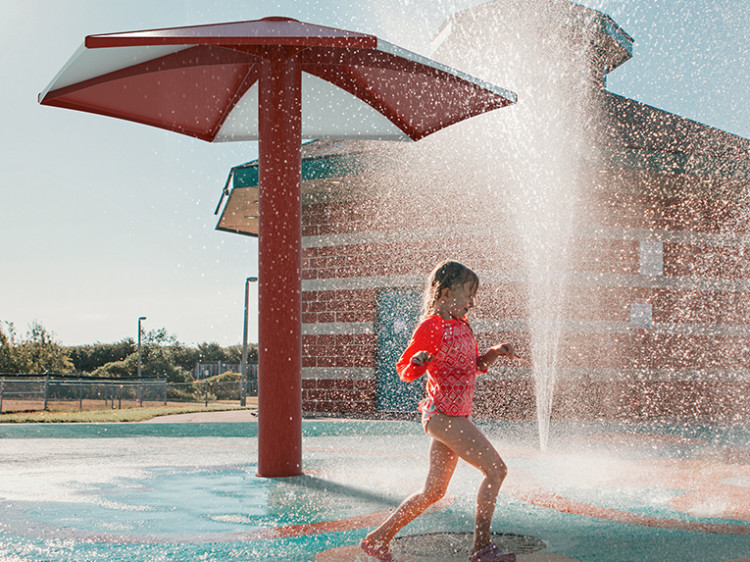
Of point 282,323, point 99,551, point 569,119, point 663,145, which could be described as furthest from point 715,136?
point 99,551

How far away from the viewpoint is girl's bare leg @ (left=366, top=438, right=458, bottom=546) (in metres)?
3.30

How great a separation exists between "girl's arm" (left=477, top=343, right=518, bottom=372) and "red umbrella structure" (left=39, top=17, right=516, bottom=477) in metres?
2.65

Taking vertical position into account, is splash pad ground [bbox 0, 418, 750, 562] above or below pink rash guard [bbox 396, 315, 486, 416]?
below

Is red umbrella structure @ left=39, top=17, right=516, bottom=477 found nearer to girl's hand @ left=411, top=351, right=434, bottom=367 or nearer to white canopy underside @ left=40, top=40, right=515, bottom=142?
white canopy underside @ left=40, top=40, right=515, bottom=142

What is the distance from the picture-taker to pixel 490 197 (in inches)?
489

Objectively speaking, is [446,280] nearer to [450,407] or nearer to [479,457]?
[450,407]

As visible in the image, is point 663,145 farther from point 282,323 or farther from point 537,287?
point 282,323

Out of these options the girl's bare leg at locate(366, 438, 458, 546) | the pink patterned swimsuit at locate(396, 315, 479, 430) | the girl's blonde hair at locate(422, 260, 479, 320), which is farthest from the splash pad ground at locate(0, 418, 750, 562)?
the girl's blonde hair at locate(422, 260, 479, 320)

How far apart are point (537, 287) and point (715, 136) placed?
479 cm

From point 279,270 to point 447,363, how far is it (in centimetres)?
282

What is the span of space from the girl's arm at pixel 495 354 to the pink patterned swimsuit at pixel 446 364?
0.22ft

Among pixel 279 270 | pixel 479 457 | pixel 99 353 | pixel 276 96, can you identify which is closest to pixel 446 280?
pixel 479 457

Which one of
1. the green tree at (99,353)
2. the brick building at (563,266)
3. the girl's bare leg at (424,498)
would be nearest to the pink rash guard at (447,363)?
the girl's bare leg at (424,498)

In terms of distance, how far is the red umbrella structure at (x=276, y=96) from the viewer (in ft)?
17.7
